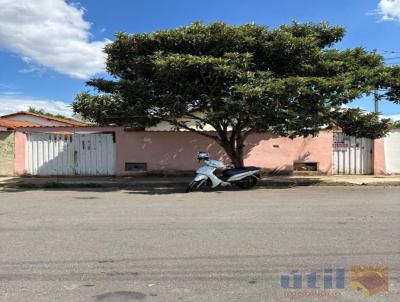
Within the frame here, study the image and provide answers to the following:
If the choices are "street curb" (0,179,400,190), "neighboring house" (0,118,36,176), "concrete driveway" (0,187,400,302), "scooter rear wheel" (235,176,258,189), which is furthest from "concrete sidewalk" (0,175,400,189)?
"concrete driveway" (0,187,400,302)

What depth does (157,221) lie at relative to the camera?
896 centimetres

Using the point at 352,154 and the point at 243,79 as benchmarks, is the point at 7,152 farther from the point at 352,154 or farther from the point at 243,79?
the point at 352,154

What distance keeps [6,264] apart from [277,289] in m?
3.32

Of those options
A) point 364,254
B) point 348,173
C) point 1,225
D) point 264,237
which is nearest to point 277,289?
point 364,254

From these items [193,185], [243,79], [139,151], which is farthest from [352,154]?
[139,151]

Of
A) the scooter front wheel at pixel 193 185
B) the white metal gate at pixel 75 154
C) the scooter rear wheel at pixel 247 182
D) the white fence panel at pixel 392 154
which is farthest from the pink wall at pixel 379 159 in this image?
the white metal gate at pixel 75 154

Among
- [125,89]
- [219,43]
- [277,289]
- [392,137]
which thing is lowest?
[277,289]

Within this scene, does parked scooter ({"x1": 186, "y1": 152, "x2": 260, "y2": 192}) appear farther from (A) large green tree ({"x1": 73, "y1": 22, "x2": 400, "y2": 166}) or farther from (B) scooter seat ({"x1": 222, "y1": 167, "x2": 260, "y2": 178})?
(A) large green tree ({"x1": 73, "y1": 22, "x2": 400, "y2": 166})

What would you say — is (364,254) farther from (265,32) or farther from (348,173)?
(348,173)

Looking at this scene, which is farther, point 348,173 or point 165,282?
point 348,173

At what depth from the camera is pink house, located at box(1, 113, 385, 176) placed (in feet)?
61.7

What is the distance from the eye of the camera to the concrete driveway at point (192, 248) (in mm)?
5007

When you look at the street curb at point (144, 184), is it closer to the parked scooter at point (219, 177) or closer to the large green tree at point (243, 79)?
the parked scooter at point (219, 177)

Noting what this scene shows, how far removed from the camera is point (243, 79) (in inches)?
539
